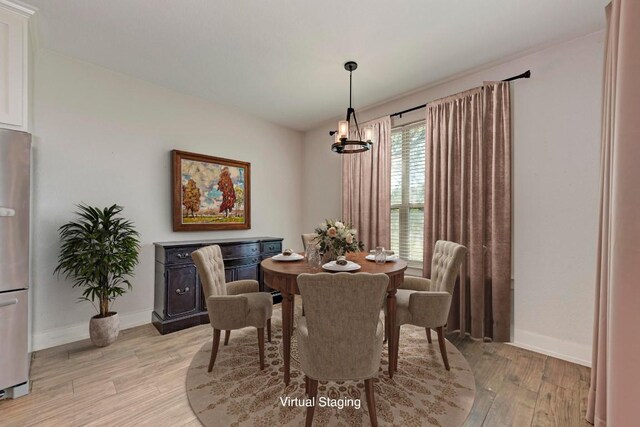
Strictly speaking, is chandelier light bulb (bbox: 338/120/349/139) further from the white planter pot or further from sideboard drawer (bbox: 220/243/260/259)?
the white planter pot

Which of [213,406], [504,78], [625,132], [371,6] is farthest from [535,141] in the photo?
[213,406]

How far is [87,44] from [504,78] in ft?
13.6

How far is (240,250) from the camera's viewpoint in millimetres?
3539

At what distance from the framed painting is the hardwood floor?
1511mm

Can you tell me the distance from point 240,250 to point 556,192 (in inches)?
137

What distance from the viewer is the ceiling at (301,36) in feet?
6.68

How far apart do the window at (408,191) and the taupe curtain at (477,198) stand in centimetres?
32

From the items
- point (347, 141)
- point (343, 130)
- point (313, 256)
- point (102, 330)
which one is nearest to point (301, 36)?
point (343, 130)

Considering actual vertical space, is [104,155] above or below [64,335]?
above

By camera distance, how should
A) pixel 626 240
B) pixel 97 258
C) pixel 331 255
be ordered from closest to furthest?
1. pixel 626 240
2. pixel 331 255
3. pixel 97 258

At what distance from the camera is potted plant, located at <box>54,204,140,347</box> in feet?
8.25

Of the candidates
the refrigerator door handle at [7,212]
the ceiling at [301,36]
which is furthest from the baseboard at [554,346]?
the refrigerator door handle at [7,212]

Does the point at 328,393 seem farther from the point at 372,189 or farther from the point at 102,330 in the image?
the point at 372,189

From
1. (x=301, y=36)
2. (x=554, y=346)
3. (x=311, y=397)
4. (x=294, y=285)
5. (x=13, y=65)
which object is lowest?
(x=554, y=346)
